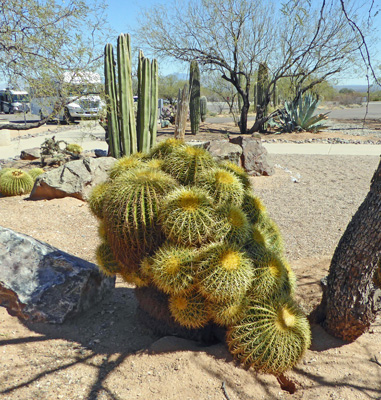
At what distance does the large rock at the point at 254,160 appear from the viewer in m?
9.38

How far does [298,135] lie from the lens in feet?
58.7

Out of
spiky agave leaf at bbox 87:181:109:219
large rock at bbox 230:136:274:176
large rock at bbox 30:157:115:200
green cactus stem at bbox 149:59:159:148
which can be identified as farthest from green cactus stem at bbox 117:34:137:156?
spiky agave leaf at bbox 87:181:109:219

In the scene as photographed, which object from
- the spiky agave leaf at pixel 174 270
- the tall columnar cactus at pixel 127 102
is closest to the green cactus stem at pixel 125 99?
the tall columnar cactus at pixel 127 102

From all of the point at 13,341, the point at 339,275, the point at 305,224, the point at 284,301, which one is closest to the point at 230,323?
the point at 284,301

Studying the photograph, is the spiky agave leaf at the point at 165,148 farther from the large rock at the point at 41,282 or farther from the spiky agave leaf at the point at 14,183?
Answer: the spiky agave leaf at the point at 14,183

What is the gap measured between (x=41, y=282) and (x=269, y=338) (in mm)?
2035

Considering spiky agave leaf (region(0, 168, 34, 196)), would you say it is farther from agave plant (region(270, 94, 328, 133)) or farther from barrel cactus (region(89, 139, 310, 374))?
agave plant (region(270, 94, 328, 133))

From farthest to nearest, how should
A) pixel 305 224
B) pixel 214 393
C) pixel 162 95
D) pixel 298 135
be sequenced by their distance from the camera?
pixel 162 95 < pixel 298 135 < pixel 305 224 < pixel 214 393

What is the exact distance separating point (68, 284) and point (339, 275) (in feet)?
7.52

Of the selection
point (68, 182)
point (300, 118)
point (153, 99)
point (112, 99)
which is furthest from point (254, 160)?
Answer: point (300, 118)

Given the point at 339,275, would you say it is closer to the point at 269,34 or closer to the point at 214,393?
the point at 214,393

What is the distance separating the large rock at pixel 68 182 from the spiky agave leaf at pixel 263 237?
4.50 metres

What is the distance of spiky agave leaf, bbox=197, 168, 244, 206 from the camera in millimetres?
2959

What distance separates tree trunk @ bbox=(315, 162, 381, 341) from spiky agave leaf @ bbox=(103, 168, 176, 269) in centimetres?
141
